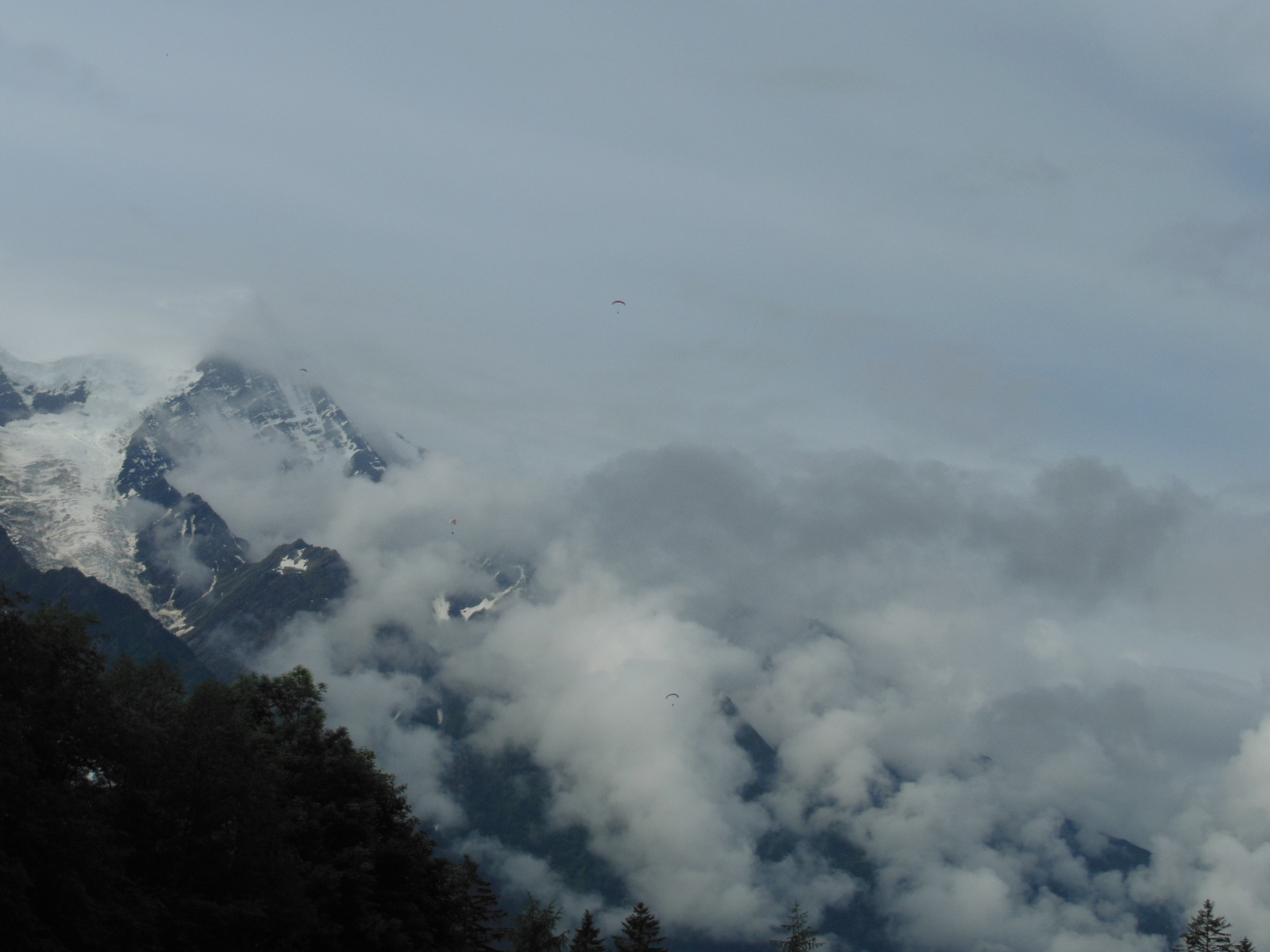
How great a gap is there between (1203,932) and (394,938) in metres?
107

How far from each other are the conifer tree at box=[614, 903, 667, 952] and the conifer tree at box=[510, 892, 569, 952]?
29.4ft

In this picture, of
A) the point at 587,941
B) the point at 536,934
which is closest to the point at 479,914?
the point at 536,934

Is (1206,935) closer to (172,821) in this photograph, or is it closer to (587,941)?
(587,941)

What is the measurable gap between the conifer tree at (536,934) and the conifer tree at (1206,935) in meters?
71.0

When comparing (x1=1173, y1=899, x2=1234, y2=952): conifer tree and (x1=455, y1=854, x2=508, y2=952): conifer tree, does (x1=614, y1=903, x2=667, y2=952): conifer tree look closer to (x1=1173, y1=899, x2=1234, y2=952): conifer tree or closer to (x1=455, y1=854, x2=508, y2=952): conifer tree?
(x1=455, y1=854, x2=508, y2=952): conifer tree

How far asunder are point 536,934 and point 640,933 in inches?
806

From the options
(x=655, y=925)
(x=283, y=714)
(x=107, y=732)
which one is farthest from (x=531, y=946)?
(x=107, y=732)

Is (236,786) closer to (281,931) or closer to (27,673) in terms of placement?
(281,931)

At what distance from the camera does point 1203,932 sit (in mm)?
127812

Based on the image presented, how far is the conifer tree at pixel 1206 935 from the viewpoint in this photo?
125875 millimetres

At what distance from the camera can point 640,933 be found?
134000 millimetres

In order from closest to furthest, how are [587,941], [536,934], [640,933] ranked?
[536,934]
[587,941]
[640,933]

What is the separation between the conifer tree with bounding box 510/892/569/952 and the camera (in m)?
117

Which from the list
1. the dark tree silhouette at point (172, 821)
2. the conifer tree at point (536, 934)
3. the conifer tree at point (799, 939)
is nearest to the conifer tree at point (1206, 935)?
the conifer tree at point (799, 939)
